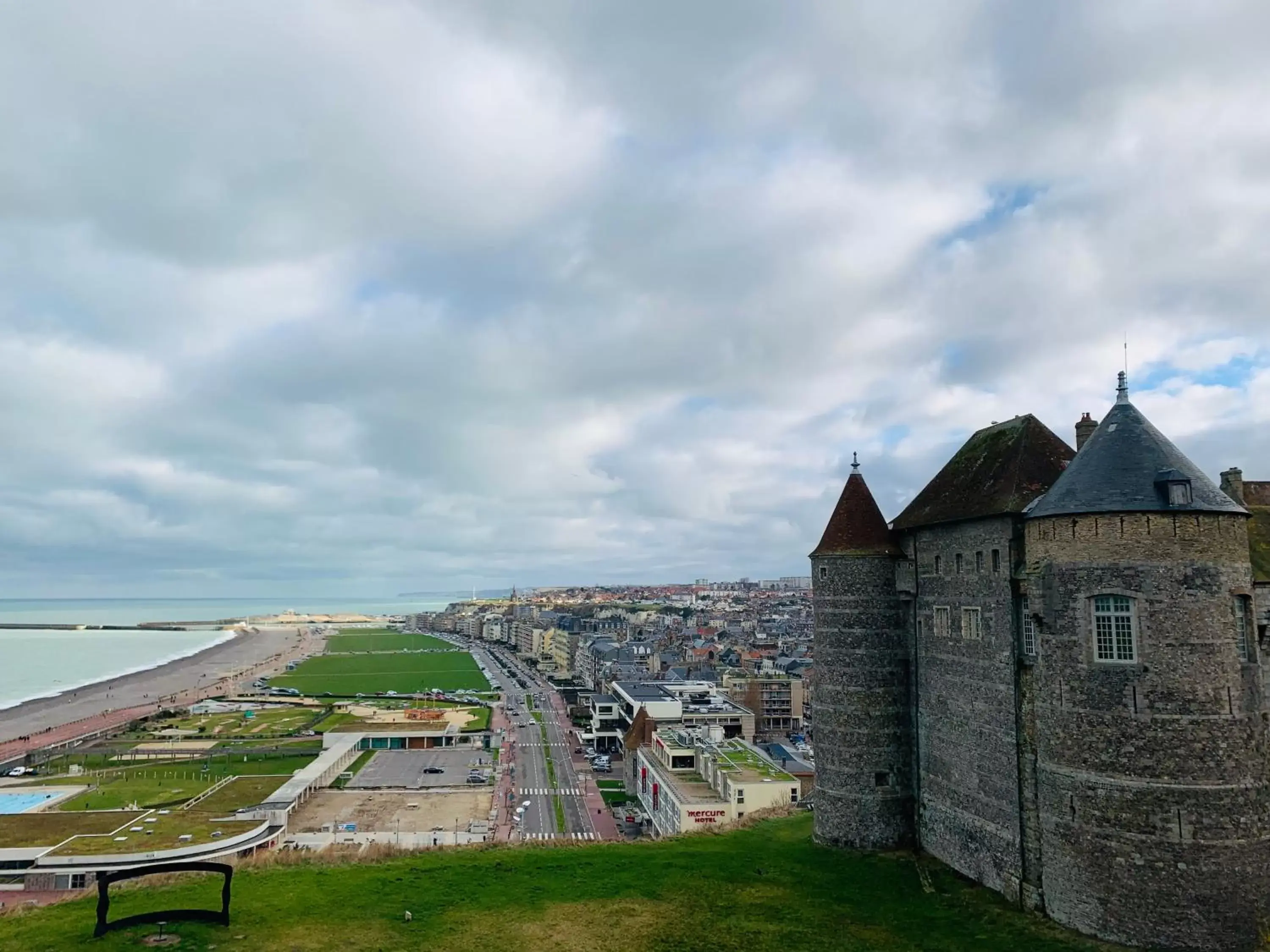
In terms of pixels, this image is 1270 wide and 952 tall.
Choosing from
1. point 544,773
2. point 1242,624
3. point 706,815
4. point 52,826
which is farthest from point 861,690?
point 52,826

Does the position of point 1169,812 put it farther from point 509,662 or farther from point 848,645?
point 509,662

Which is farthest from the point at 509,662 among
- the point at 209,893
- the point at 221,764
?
the point at 209,893

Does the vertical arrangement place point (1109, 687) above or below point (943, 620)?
below

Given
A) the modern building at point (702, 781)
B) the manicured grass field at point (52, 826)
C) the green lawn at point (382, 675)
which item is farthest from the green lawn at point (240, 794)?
the green lawn at point (382, 675)

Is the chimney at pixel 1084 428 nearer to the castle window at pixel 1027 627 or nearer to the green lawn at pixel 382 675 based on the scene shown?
the castle window at pixel 1027 627

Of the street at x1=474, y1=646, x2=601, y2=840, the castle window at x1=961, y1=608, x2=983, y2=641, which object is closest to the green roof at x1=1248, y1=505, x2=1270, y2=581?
the castle window at x1=961, y1=608, x2=983, y2=641

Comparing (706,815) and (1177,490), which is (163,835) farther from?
(1177,490)

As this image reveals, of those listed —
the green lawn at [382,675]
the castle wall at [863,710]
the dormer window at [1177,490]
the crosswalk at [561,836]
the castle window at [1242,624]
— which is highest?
the dormer window at [1177,490]
